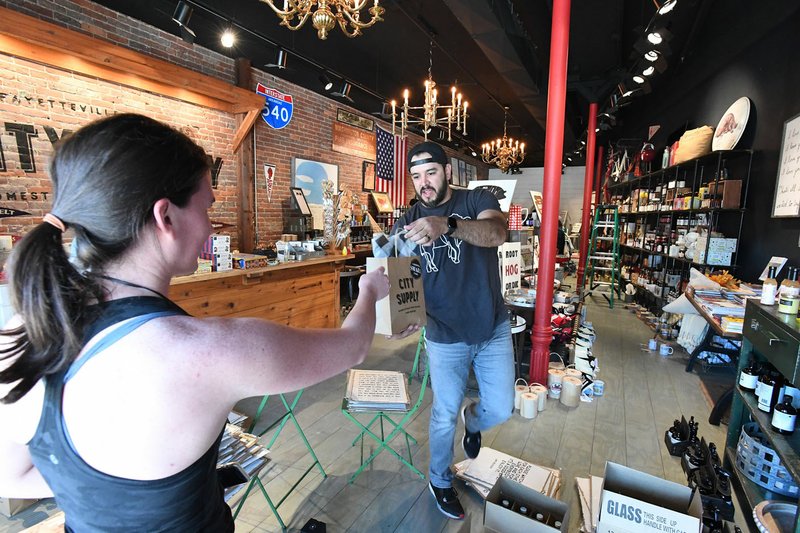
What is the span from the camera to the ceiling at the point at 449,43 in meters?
4.54

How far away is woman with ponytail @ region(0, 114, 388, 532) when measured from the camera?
0.65m

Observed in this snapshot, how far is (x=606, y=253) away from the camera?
8727 mm

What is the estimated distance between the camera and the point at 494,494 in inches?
69.7

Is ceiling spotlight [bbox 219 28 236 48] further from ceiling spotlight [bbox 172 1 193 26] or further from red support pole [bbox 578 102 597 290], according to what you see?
red support pole [bbox 578 102 597 290]

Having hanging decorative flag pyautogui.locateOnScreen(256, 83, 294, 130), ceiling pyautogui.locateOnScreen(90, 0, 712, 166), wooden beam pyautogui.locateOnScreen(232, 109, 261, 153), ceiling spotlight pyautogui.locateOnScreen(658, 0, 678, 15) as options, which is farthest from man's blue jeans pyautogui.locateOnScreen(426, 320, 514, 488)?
hanging decorative flag pyautogui.locateOnScreen(256, 83, 294, 130)

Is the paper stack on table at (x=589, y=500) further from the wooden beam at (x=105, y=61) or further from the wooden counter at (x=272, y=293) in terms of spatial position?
the wooden beam at (x=105, y=61)

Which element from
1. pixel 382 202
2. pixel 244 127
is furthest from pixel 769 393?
pixel 382 202

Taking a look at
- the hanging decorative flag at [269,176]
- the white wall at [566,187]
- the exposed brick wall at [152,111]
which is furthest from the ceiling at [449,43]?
the white wall at [566,187]

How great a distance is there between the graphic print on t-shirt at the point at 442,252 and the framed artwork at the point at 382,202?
6696 mm

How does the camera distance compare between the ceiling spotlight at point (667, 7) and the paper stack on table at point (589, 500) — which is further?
the ceiling spotlight at point (667, 7)

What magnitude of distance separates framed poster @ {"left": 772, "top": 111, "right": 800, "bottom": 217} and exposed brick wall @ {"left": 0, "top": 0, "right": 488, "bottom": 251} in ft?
17.1

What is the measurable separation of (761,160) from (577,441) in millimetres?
3462

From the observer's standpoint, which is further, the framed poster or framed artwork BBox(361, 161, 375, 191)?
framed artwork BBox(361, 161, 375, 191)

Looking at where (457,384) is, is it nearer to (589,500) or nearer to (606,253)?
(589,500)
